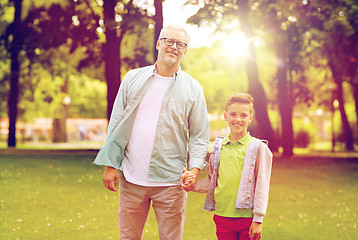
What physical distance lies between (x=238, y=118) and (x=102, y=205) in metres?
6.64

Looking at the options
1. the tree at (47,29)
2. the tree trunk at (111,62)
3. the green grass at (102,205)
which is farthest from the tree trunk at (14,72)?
the green grass at (102,205)

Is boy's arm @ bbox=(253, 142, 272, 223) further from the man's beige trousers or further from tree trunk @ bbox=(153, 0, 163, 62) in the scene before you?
tree trunk @ bbox=(153, 0, 163, 62)

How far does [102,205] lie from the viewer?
10.4 metres

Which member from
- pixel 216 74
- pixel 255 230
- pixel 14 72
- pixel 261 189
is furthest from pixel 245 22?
pixel 216 74

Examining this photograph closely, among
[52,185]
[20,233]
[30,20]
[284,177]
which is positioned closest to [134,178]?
[20,233]

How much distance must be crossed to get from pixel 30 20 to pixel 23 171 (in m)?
11.4

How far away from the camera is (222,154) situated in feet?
14.4

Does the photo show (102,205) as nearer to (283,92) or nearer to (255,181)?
(255,181)

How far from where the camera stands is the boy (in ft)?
13.6

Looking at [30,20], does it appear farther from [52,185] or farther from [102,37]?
[52,185]

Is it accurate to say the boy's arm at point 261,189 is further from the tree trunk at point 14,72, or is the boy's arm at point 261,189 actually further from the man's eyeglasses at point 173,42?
the tree trunk at point 14,72

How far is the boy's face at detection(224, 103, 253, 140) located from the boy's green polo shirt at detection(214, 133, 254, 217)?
7cm

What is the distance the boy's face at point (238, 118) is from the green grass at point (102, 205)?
12.8ft

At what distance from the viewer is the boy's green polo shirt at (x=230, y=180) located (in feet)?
13.9
